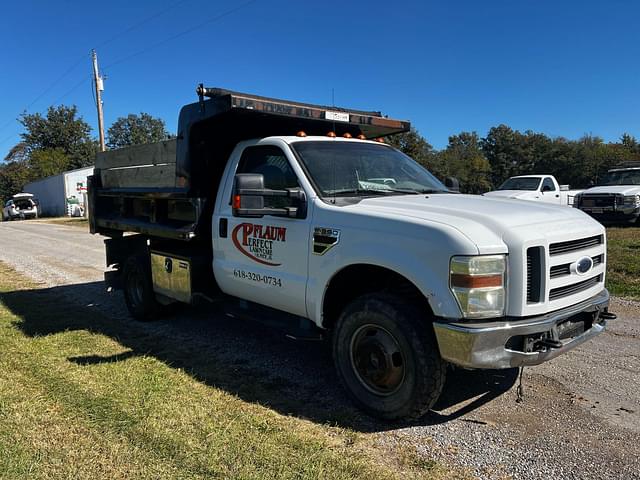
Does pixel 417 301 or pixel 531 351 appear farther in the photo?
pixel 417 301

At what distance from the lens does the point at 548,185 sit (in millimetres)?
17375

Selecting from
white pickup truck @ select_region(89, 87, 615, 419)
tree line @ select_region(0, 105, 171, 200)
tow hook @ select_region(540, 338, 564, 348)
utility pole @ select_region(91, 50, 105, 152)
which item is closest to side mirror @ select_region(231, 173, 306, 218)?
white pickup truck @ select_region(89, 87, 615, 419)

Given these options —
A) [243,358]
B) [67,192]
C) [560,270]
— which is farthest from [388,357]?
[67,192]

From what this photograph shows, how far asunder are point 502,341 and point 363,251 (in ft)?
3.59

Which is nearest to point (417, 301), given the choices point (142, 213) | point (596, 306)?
point (596, 306)

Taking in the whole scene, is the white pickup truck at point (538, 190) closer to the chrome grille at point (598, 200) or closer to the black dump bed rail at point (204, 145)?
the chrome grille at point (598, 200)

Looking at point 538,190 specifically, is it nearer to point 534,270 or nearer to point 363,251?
point 534,270

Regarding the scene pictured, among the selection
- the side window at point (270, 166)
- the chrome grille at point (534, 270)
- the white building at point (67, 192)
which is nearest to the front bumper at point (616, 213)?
the side window at point (270, 166)

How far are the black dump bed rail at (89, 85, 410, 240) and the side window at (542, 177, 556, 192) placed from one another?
42.3 ft

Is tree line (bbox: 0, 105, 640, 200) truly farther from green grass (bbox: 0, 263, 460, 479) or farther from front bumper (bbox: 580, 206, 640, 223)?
green grass (bbox: 0, 263, 460, 479)

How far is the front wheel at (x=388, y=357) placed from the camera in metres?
3.40

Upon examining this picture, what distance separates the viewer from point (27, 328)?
6105 millimetres

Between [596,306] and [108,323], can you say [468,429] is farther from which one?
[108,323]

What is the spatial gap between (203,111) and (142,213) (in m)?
2.09
